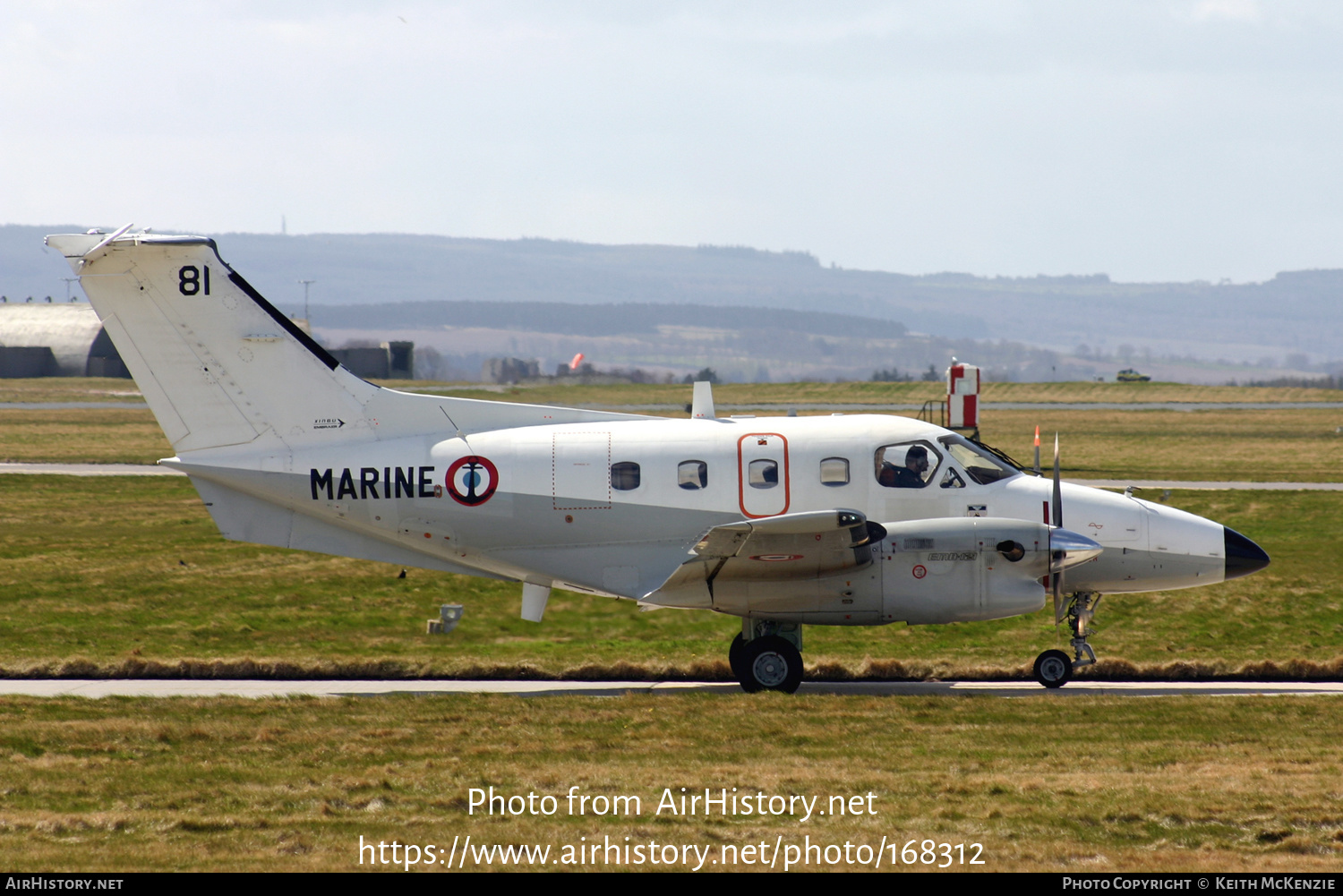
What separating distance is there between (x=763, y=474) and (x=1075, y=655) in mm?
4768

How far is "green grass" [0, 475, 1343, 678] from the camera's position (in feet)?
60.5

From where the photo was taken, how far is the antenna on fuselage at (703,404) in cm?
1783

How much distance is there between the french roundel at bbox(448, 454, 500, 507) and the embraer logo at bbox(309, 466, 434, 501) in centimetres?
36

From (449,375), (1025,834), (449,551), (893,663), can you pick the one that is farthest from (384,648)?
(449,375)

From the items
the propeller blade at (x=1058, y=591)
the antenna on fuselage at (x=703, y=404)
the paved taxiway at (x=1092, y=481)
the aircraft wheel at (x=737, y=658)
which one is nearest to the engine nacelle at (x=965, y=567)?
the propeller blade at (x=1058, y=591)

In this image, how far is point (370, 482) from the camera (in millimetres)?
17203

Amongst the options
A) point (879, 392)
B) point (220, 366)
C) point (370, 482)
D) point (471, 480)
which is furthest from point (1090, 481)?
point (879, 392)

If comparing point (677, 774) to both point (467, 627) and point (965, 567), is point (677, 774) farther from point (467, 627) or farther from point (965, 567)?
point (467, 627)

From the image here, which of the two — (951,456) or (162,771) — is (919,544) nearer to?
(951,456)

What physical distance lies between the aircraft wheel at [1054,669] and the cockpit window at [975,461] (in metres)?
2.39

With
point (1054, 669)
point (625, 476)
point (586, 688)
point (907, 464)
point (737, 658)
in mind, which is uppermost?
point (907, 464)

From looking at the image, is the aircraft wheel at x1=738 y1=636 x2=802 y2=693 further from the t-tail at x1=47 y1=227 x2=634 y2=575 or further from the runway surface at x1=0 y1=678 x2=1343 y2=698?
the t-tail at x1=47 y1=227 x2=634 y2=575

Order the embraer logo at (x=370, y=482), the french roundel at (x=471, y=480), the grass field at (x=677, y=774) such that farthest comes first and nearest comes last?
the embraer logo at (x=370, y=482) < the french roundel at (x=471, y=480) < the grass field at (x=677, y=774)

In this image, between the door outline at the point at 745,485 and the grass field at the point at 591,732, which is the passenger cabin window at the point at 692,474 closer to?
the door outline at the point at 745,485
